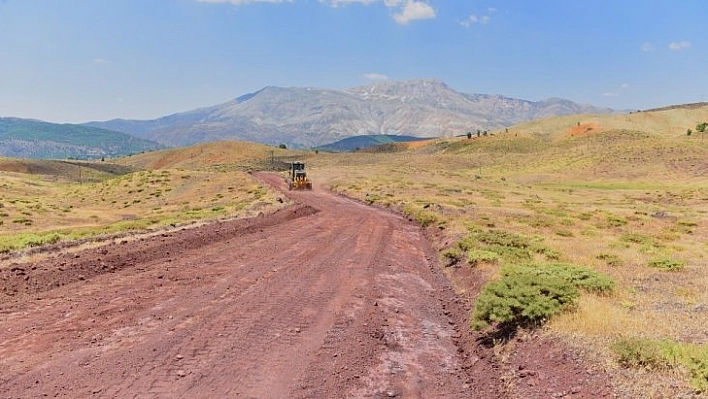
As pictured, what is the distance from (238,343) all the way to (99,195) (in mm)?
72686

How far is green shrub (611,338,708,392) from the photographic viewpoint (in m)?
8.03

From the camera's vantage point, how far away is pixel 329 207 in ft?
135

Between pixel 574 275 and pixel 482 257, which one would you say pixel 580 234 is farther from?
pixel 574 275

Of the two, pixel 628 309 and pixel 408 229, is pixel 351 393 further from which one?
pixel 408 229

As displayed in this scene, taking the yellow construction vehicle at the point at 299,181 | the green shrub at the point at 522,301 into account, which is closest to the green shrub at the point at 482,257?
the green shrub at the point at 522,301

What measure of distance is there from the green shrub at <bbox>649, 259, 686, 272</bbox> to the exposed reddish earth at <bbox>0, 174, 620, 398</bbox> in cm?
816

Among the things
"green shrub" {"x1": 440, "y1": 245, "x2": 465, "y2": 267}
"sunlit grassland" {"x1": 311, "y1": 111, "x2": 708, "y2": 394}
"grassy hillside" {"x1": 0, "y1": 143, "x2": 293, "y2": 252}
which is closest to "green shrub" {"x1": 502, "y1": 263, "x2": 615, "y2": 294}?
"sunlit grassland" {"x1": 311, "y1": 111, "x2": 708, "y2": 394}

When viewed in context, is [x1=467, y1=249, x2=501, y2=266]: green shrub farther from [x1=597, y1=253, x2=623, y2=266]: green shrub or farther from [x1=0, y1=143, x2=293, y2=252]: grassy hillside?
[x1=0, y1=143, x2=293, y2=252]: grassy hillside

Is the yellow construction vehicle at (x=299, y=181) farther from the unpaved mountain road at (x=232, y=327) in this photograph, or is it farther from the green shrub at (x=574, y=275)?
the green shrub at (x=574, y=275)

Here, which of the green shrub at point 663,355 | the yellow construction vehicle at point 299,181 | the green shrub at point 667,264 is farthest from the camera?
the yellow construction vehicle at point 299,181

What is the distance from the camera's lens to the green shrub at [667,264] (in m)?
17.9

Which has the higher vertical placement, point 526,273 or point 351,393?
point 526,273

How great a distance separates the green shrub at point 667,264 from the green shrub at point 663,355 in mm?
10180

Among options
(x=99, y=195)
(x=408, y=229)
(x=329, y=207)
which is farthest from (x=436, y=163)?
(x=408, y=229)
